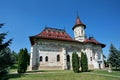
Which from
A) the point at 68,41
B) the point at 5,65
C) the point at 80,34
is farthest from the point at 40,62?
the point at 5,65

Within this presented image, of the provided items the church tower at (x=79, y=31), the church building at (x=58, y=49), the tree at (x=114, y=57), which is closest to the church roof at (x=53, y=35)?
the church building at (x=58, y=49)

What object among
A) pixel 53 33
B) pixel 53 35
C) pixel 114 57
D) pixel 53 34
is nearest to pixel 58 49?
pixel 53 35

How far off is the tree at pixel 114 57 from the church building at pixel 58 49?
118 inches

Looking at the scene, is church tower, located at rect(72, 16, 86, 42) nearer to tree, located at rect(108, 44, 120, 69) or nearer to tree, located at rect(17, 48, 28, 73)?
tree, located at rect(108, 44, 120, 69)

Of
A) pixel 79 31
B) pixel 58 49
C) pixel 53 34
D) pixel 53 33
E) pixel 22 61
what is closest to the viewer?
pixel 22 61

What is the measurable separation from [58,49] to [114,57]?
16.9 meters

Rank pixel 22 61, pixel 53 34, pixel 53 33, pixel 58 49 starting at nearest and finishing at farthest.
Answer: pixel 22 61, pixel 58 49, pixel 53 34, pixel 53 33

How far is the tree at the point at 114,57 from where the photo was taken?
1358 inches

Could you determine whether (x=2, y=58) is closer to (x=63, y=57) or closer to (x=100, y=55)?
(x=63, y=57)

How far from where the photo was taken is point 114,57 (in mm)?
35531

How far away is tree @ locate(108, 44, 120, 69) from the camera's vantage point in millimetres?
34487

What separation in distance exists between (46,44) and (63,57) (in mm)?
5771

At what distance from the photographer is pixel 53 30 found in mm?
37000

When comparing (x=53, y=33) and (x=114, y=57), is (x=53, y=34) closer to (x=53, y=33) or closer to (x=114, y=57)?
(x=53, y=33)
